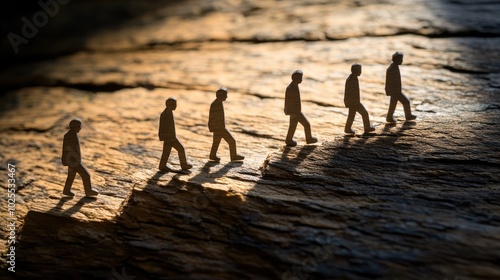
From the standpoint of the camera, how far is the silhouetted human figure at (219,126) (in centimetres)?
626

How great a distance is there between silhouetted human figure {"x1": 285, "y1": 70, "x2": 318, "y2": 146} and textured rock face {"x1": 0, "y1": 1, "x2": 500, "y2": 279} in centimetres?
16

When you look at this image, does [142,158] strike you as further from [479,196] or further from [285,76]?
[479,196]

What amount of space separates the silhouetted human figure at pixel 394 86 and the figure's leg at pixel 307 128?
1.11 meters

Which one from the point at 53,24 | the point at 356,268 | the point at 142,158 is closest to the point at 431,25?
the point at 142,158

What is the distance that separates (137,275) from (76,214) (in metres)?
1.13

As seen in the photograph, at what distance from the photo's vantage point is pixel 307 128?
6574mm

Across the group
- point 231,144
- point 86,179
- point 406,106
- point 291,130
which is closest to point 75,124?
point 86,179

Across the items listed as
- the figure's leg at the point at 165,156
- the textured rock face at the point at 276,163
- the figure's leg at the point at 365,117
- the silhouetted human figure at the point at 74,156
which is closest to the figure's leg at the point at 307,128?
the textured rock face at the point at 276,163

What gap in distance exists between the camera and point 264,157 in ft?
21.5

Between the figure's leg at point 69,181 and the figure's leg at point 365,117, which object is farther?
the figure's leg at point 365,117

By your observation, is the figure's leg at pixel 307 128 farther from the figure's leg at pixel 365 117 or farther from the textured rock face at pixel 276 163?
the figure's leg at pixel 365 117

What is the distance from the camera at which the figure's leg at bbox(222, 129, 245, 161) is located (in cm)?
639

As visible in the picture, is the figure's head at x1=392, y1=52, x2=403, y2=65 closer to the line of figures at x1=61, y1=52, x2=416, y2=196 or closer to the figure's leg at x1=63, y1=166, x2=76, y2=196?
the line of figures at x1=61, y1=52, x2=416, y2=196

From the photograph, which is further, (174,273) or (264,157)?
(264,157)
